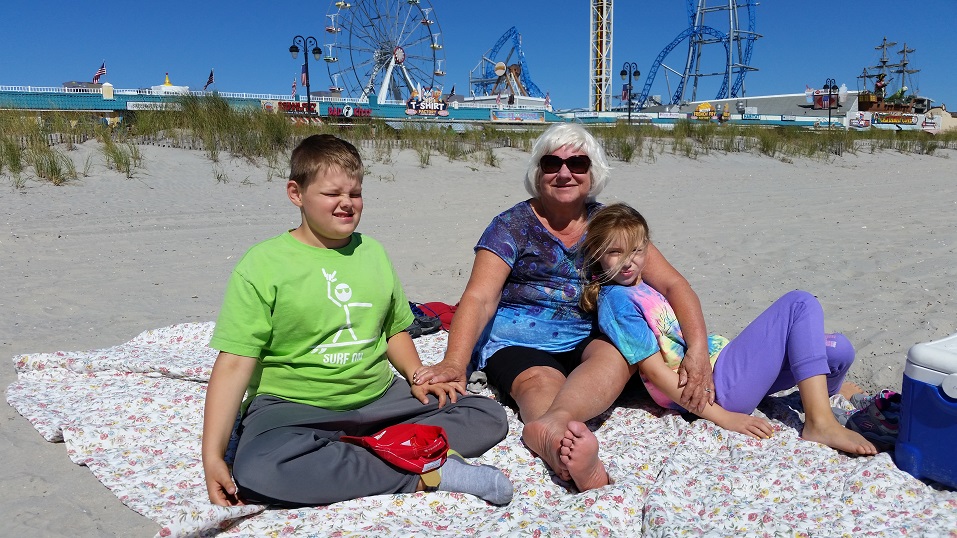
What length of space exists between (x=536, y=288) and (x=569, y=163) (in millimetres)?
476

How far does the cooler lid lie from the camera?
1.79 metres

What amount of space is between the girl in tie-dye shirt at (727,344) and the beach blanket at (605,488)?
9cm

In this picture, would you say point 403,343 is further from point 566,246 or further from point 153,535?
point 153,535

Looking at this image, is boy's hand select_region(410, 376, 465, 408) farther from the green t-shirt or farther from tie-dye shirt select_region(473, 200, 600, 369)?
tie-dye shirt select_region(473, 200, 600, 369)

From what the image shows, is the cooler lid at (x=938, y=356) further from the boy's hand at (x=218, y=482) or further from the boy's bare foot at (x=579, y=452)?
the boy's hand at (x=218, y=482)

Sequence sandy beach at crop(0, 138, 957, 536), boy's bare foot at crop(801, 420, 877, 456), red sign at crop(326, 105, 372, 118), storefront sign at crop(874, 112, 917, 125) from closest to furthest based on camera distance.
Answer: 1. boy's bare foot at crop(801, 420, 877, 456)
2. sandy beach at crop(0, 138, 957, 536)
3. red sign at crop(326, 105, 372, 118)
4. storefront sign at crop(874, 112, 917, 125)

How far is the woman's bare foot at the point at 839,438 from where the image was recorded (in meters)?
2.09

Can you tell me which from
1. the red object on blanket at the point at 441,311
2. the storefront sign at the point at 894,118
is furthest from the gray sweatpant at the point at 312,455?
the storefront sign at the point at 894,118

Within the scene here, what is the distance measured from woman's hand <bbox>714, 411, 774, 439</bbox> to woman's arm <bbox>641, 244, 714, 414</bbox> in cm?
8

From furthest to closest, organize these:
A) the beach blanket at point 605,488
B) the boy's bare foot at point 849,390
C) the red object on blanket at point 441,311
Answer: the red object on blanket at point 441,311
the boy's bare foot at point 849,390
the beach blanket at point 605,488

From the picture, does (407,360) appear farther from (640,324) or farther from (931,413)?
(931,413)

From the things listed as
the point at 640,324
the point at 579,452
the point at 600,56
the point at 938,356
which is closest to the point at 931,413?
the point at 938,356

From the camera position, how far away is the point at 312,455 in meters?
1.82

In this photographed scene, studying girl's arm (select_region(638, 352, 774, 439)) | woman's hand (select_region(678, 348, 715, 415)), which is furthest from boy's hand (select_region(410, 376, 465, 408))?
woman's hand (select_region(678, 348, 715, 415))
